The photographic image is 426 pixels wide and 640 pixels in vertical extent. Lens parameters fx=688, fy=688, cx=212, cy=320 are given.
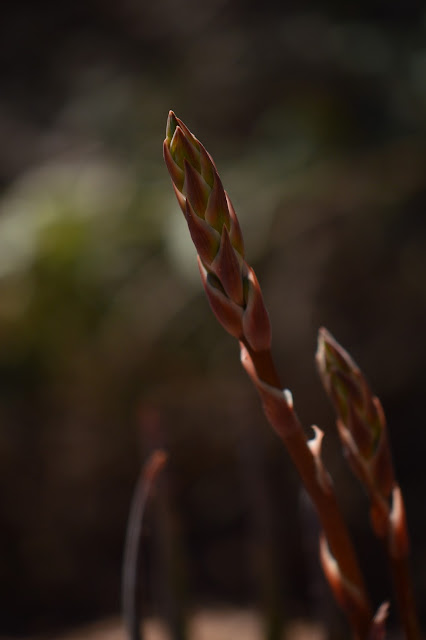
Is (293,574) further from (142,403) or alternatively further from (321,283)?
(321,283)

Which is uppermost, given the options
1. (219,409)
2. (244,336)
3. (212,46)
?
(212,46)

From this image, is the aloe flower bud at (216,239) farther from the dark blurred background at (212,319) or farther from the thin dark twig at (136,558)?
the dark blurred background at (212,319)

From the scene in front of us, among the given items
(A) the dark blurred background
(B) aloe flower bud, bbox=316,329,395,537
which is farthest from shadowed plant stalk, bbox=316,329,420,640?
(A) the dark blurred background

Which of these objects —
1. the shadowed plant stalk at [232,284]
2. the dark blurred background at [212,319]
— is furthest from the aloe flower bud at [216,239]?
the dark blurred background at [212,319]

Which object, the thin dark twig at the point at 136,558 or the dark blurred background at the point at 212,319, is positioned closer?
the thin dark twig at the point at 136,558

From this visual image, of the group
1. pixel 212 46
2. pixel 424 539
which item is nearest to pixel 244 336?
pixel 424 539

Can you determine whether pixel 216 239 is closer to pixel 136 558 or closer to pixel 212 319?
pixel 136 558
